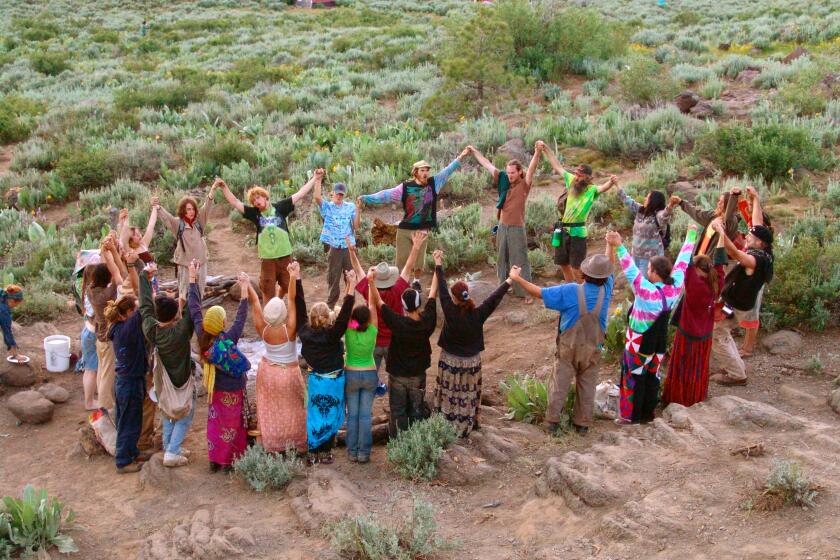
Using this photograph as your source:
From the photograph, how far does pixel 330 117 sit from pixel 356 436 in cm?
1385

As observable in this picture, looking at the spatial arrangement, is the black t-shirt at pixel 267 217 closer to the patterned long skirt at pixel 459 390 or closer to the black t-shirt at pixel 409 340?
the black t-shirt at pixel 409 340

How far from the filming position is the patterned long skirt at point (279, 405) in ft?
24.4

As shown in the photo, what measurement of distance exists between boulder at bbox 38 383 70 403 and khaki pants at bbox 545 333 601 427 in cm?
563

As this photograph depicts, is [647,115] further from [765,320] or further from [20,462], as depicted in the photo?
[20,462]

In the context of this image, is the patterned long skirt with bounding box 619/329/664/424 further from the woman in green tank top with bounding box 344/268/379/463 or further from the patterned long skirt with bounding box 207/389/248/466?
the patterned long skirt with bounding box 207/389/248/466

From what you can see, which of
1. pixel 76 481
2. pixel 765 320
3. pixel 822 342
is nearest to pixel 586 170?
pixel 765 320

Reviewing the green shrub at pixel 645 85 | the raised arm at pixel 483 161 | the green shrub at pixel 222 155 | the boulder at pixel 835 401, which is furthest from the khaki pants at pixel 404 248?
the green shrub at pixel 645 85

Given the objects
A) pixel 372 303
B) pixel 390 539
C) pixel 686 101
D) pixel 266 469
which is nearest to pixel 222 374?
pixel 266 469

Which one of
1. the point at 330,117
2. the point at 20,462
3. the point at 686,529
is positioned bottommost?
the point at 20,462

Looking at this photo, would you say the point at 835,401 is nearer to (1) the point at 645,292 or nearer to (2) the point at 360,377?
(1) the point at 645,292

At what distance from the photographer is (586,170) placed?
31.7 feet

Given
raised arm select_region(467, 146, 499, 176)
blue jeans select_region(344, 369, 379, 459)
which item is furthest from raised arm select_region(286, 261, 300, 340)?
raised arm select_region(467, 146, 499, 176)

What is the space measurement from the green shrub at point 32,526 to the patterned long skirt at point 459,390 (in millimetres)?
3303

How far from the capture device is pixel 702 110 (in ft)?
56.3
